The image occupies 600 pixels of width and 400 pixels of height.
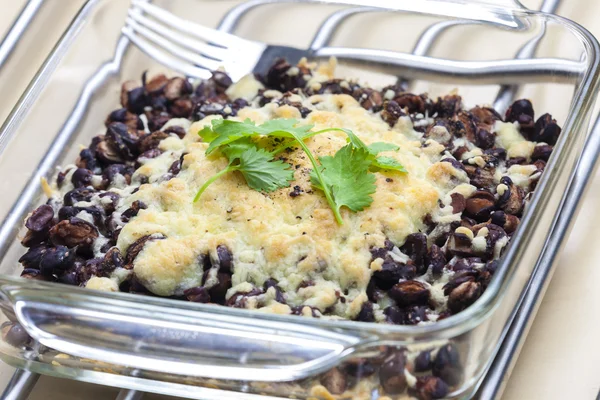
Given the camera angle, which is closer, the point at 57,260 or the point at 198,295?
the point at 198,295

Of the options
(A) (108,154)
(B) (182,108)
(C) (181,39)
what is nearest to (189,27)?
(C) (181,39)

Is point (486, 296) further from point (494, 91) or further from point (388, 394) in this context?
point (494, 91)

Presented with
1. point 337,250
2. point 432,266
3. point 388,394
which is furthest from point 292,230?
point 388,394

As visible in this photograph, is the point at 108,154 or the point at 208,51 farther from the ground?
the point at 208,51

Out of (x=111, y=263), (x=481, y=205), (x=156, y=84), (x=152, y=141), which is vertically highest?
(x=481, y=205)

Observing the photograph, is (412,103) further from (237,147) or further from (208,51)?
(208,51)

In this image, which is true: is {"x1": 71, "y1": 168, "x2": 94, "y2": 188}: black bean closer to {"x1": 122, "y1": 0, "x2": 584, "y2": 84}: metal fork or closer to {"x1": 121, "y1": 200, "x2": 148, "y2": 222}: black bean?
{"x1": 121, "y1": 200, "x2": 148, "y2": 222}: black bean
